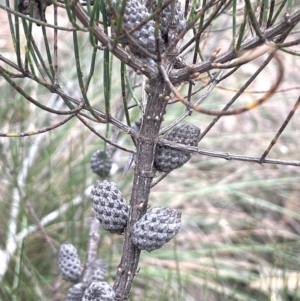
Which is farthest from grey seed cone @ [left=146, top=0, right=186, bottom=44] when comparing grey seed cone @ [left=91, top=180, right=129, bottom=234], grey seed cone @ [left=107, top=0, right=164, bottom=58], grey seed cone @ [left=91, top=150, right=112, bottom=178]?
grey seed cone @ [left=91, top=150, right=112, bottom=178]

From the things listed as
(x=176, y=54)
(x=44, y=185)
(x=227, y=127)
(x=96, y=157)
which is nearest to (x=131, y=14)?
(x=176, y=54)

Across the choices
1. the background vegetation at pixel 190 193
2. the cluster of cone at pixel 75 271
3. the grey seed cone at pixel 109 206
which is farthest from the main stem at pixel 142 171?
the background vegetation at pixel 190 193

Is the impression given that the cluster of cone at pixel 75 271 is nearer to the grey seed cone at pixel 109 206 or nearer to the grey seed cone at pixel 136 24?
the grey seed cone at pixel 109 206

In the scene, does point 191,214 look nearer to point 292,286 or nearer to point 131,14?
point 292,286

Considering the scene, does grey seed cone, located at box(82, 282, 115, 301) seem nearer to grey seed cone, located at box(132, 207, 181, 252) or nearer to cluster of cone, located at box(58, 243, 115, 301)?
grey seed cone, located at box(132, 207, 181, 252)

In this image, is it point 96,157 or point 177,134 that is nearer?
point 177,134

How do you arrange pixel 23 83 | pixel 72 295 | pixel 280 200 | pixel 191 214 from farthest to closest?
pixel 280 200, pixel 191 214, pixel 23 83, pixel 72 295
